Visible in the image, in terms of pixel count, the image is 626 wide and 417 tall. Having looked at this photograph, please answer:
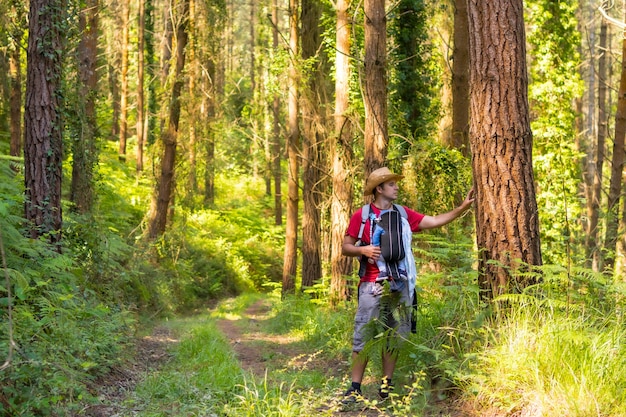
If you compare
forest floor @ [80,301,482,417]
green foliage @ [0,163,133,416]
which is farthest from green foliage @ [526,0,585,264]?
green foliage @ [0,163,133,416]

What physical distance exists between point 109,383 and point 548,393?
457 centimetres

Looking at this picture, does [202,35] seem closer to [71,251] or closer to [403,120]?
[403,120]

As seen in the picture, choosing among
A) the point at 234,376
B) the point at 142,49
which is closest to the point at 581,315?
the point at 234,376

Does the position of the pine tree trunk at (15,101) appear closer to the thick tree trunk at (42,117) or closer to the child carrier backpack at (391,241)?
Answer: the thick tree trunk at (42,117)

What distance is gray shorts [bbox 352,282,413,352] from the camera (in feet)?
22.3

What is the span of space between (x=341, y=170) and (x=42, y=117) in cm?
605

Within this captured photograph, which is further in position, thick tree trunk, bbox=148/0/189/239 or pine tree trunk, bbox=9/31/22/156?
thick tree trunk, bbox=148/0/189/239

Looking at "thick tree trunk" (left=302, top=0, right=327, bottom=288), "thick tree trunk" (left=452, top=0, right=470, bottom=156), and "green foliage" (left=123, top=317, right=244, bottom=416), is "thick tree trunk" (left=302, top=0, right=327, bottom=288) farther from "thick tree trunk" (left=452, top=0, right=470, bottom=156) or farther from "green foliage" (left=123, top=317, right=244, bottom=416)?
"green foliage" (left=123, top=317, right=244, bottom=416)

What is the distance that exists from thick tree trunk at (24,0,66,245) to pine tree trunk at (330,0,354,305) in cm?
554

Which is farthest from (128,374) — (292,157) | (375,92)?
(292,157)

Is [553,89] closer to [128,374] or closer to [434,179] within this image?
[434,179]

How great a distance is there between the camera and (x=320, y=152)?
16.9 m

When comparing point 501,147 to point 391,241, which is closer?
point 501,147

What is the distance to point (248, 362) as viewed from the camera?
1015cm
